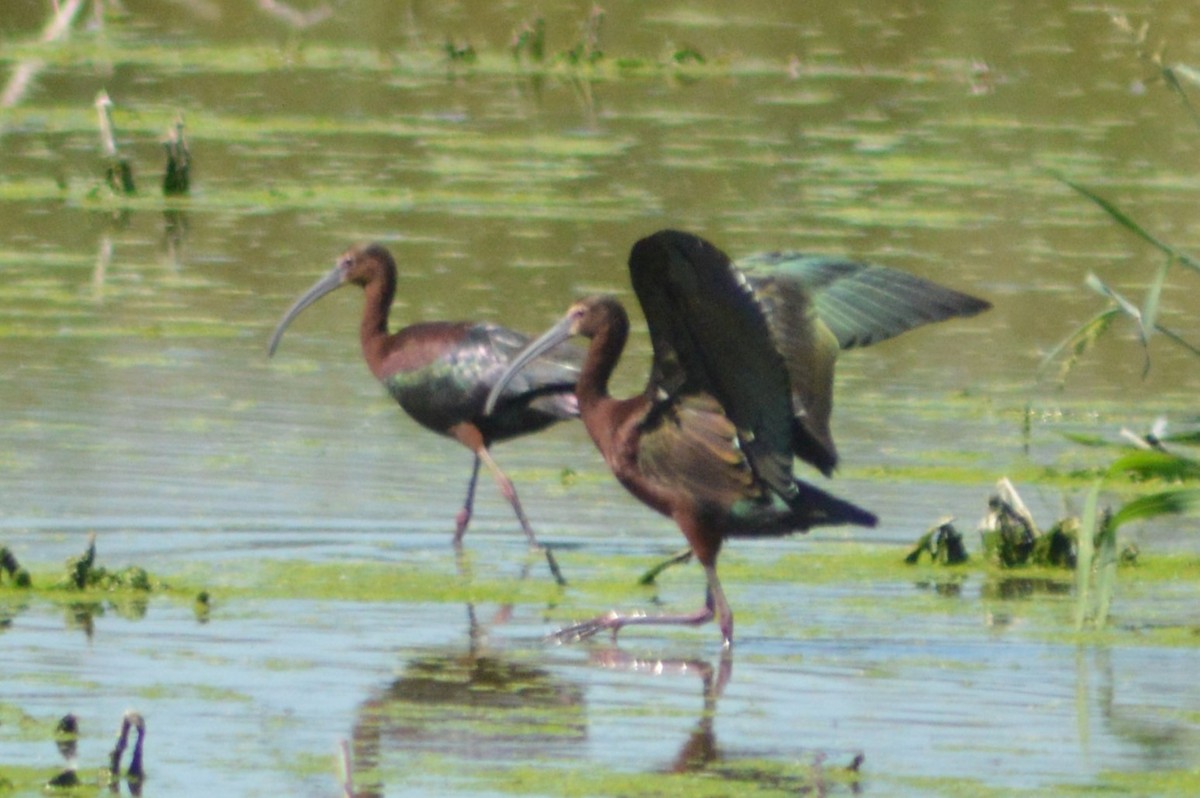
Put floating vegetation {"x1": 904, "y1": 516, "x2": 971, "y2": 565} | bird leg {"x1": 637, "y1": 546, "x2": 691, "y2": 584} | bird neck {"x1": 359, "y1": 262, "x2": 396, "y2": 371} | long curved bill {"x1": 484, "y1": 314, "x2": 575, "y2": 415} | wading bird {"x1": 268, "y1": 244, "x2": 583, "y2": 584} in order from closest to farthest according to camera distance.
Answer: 1. long curved bill {"x1": 484, "y1": 314, "x2": 575, "y2": 415}
2. bird leg {"x1": 637, "y1": 546, "x2": 691, "y2": 584}
3. floating vegetation {"x1": 904, "y1": 516, "x2": 971, "y2": 565}
4. wading bird {"x1": 268, "y1": 244, "x2": 583, "y2": 584}
5. bird neck {"x1": 359, "y1": 262, "x2": 396, "y2": 371}

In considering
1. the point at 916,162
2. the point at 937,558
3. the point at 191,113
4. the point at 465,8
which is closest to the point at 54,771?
the point at 937,558

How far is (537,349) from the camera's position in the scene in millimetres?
9273

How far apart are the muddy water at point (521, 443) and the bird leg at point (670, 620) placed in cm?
10

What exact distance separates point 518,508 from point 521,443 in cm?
210

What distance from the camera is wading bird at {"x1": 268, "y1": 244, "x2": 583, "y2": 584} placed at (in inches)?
404

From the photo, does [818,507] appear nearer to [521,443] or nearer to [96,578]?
[96,578]

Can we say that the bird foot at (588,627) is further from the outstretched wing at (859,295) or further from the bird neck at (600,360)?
the outstretched wing at (859,295)

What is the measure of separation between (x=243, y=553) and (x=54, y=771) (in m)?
3.01

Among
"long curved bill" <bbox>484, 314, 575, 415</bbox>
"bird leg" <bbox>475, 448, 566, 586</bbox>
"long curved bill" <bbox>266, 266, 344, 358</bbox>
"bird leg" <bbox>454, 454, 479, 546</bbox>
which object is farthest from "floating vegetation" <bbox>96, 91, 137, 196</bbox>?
"long curved bill" <bbox>484, 314, 575, 415</bbox>

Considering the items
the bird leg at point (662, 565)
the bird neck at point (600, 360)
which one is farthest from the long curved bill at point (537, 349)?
the bird leg at point (662, 565)

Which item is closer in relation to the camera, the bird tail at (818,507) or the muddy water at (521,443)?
the muddy water at (521,443)

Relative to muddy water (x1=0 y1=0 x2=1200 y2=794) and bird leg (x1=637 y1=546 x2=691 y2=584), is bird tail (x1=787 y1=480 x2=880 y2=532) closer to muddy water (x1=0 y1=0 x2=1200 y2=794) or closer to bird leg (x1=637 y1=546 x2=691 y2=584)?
muddy water (x1=0 y1=0 x2=1200 y2=794)

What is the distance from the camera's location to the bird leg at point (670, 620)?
831 centimetres

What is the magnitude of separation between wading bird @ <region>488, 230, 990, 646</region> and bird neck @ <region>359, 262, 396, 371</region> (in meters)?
1.99
